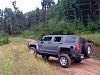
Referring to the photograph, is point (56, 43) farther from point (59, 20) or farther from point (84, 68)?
point (59, 20)

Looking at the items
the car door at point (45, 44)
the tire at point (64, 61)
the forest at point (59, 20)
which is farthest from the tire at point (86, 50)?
the forest at point (59, 20)

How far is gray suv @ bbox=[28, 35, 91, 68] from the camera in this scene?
1397 centimetres

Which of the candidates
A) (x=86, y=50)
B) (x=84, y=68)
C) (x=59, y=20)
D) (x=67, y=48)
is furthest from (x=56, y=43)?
(x=59, y=20)

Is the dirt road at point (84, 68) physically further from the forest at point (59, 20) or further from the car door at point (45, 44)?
the forest at point (59, 20)

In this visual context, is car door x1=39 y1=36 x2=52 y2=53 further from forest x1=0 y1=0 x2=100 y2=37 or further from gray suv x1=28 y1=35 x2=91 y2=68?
forest x1=0 y1=0 x2=100 y2=37

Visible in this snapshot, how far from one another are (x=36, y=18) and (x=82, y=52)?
5417 cm

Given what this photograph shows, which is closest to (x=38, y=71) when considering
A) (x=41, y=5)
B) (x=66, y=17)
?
(x=66, y=17)

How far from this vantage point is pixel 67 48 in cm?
1425

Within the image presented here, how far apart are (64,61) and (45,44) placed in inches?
84.4

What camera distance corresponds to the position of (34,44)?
16453mm

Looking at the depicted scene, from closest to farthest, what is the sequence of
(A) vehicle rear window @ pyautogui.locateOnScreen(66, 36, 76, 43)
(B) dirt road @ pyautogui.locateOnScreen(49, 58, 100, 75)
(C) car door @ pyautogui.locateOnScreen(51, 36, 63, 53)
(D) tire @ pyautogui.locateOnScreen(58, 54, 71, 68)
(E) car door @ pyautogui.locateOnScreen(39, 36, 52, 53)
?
(B) dirt road @ pyautogui.locateOnScreen(49, 58, 100, 75) < (D) tire @ pyautogui.locateOnScreen(58, 54, 71, 68) < (A) vehicle rear window @ pyautogui.locateOnScreen(66, 36, 76, 43) < (C) car door @ pyautogui.locateOnScreen(51, 36, 63, 53) < (E) car door @ pyautogui.locateOnScreen(39, 36, 52, 53)

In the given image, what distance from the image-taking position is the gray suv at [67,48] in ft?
45.8

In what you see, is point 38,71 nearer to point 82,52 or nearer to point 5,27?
point 82,52

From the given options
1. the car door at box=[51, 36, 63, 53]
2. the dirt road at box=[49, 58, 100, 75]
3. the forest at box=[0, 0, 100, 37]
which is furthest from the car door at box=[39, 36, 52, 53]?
the forest at box=[0, 0, 100, 37]
